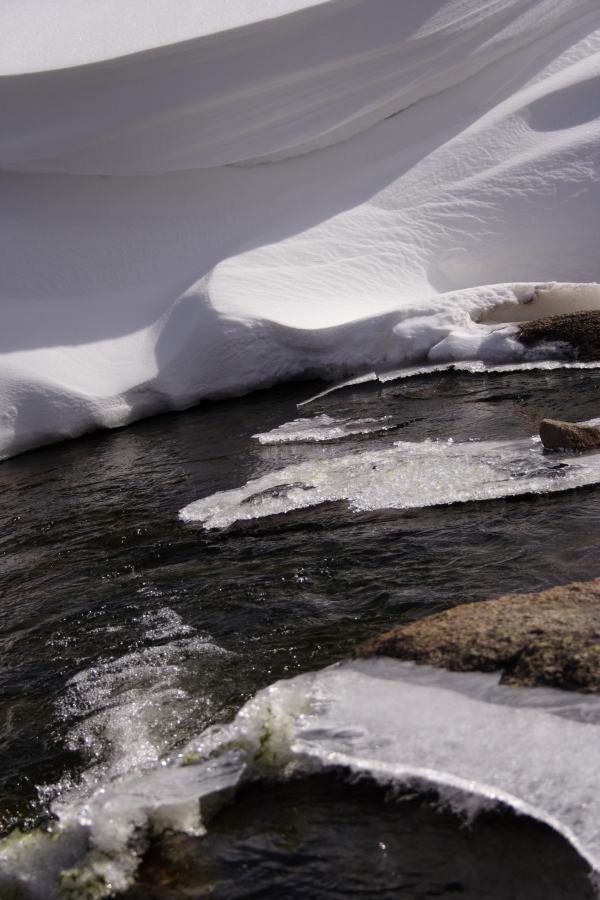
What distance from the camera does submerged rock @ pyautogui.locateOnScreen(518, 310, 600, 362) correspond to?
23.3ft

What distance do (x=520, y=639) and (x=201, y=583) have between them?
1872 mm

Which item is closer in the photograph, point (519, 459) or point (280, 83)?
point (519, 459)

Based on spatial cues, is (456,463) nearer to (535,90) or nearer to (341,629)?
(341,629)

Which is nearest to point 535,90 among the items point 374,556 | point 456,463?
point 456,463

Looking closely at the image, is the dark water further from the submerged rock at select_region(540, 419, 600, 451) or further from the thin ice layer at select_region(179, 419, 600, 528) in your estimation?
the submerged rock at select_region(540, 419, 600, 451)

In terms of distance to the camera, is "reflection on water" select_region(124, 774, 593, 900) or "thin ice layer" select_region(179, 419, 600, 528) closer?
"reflection on water" select_region(124, 774, 593, 900)

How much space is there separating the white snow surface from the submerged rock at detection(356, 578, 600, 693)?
4846mm

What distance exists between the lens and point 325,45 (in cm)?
938

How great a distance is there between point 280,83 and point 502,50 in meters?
2.30

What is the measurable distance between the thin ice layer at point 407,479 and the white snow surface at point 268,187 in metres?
2.50

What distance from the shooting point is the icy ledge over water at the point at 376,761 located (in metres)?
2.50

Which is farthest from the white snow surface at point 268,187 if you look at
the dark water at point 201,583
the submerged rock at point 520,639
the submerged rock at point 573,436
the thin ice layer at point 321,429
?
the submerged rock at point 520,639

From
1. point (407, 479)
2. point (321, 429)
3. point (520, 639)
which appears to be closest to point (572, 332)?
point (321, 429)

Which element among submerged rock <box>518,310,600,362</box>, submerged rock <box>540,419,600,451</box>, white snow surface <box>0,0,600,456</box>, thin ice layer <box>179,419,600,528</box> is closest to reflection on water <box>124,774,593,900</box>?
thin ice layer <box>179,419,600,528</box>
